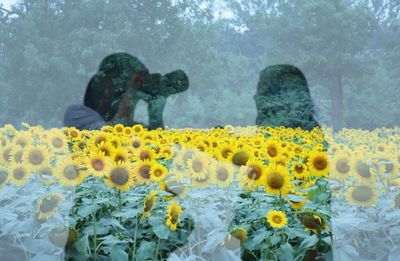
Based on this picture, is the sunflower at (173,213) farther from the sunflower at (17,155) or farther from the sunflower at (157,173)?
the sunflower at (17,155)

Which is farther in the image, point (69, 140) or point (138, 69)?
point (138, 69)

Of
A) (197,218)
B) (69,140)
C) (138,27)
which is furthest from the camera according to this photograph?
(138,27)

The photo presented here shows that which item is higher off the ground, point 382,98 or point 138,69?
point 138,69

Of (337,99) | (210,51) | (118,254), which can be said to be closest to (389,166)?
(118,254)

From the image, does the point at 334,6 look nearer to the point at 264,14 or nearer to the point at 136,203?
the point at 264,14

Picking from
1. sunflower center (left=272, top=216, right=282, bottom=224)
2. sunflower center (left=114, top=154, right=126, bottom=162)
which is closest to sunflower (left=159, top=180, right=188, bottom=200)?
sunflower center (left=114, top=154, right=126, bottom=162)

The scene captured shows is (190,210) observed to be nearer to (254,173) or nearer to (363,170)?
(254,173)

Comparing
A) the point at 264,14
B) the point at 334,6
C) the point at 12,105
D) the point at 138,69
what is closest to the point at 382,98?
the point at 334,6

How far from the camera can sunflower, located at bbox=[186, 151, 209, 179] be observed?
1130mm

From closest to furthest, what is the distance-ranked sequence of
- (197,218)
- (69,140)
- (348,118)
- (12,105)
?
(197,218), (69,140), (348,118), (12,105)

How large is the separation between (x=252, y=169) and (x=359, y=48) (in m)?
3.11

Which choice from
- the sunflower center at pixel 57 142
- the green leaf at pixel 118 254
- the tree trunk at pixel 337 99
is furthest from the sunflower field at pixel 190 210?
the tree trunk at pixel 337 99

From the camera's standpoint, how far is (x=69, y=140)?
1926mm

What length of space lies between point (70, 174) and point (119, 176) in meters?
0.12
